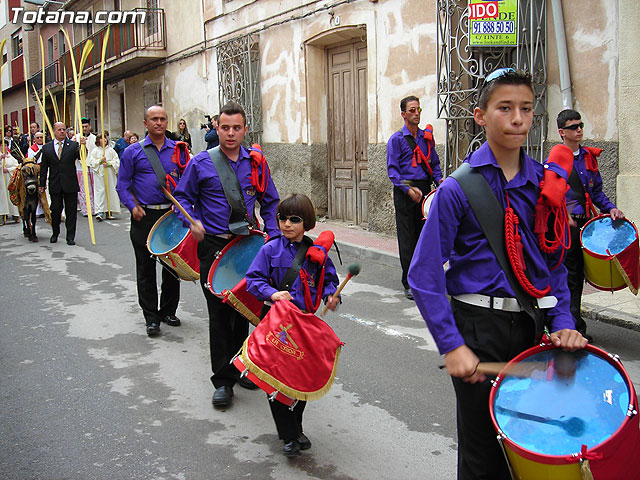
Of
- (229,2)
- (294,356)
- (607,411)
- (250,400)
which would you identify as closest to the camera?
(607,411)

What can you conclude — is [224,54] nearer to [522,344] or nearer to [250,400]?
[250,400]

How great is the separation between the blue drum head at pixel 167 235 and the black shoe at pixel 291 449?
7.14 feet

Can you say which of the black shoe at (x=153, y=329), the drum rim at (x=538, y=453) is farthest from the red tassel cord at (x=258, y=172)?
the drum rim at (x=538, y=453)

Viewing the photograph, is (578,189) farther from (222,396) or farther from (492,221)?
(492,221)

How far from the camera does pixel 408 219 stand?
24.9ft

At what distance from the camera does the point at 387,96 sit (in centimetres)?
1145

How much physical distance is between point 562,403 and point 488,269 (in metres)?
0.50

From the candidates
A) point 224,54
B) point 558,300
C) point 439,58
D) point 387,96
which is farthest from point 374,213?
point 558,300

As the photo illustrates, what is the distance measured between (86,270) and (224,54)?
840cm

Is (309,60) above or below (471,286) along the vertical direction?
above

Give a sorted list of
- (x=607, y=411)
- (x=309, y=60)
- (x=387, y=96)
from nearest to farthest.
Answer: (x=607, y=411), (x=387, y=96), (x=309, y=60)

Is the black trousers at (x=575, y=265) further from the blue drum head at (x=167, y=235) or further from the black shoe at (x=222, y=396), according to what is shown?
the blue drum head at (x=167, y=235)

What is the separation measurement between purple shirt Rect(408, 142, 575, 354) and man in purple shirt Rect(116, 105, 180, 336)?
13.9 feet

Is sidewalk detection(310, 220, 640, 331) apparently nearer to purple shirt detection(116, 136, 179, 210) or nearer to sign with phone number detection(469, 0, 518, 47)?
sign with phone number detection(469, 0, 518, 47)
